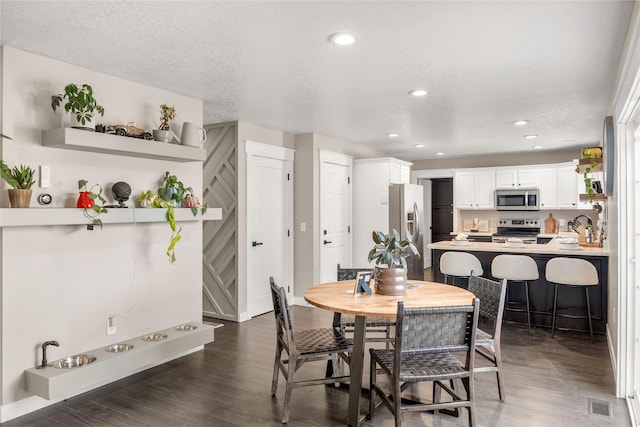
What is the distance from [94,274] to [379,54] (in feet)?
8.61

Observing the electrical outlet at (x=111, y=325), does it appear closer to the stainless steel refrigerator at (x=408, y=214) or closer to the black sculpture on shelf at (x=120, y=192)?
the black sculpture on shelf at (x=120, y=192)

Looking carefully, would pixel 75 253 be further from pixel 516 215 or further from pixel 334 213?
pixel 516 215

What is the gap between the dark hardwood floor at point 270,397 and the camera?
2.78 metres

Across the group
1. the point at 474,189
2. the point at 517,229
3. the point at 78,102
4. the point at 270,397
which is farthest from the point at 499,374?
the point at 474,189

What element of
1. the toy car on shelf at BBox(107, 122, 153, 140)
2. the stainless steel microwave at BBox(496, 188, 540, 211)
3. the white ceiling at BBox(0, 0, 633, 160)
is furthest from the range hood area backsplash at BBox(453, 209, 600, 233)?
the toy car on shelf at BBox(107, 122, 153, 140)

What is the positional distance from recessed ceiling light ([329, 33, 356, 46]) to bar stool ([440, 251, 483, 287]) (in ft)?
10.3


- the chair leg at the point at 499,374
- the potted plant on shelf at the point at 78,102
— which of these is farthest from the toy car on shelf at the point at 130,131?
the chair leg at the point at 499,374

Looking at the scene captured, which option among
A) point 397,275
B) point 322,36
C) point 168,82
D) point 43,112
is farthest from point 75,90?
point 397,275

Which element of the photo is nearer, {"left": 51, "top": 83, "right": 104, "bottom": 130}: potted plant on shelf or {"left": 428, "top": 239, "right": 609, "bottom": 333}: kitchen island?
{"left": 51, "top": 83, "right": 104, "bottom": 130}: potted plant on shelf

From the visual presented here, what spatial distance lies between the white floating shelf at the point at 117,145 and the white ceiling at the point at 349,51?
53 centimetres

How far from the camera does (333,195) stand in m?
6.46

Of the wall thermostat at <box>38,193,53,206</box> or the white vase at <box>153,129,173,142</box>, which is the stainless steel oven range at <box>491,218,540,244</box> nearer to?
the white vase at <box>153,129,173,142</box>

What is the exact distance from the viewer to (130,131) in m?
3.40

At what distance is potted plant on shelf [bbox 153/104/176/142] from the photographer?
11.9ft
